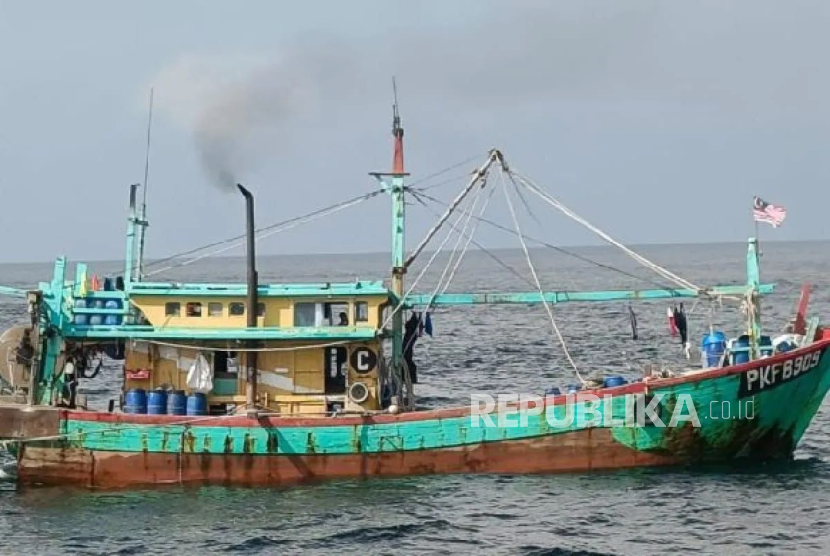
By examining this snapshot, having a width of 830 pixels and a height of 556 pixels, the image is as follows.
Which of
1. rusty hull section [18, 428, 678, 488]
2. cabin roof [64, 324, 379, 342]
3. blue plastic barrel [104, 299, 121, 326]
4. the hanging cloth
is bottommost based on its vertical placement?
rusty hull section [18, 428, 678, 488]

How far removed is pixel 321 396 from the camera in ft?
89.9

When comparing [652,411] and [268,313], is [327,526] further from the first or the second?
[652,411]

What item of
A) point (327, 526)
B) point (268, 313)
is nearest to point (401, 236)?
point (268, 313)

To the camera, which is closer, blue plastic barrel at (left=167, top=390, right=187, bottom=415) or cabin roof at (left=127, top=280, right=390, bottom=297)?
blue plastic barrel at (left=167, top=390, right=187, bottom=415)

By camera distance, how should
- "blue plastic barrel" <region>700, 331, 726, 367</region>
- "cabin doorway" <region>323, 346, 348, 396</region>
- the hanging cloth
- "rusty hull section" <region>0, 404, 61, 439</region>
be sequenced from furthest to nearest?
"cabin doorway" <region>323, 346, 348, 396</region>
the hanging cloth
"blue plastic barrel" <region>700, 331, 726, 367</region>
"rusty hull section" <region>0, 404, 61, 439</region>

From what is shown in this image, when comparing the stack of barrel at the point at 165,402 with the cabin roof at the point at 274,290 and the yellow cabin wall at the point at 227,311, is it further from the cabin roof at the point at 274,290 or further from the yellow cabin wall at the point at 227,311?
the cabin roof at the point at 274,290

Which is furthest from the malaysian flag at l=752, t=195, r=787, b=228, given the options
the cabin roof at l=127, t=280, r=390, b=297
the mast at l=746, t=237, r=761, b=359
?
the cabin roof at l=127, t=280, r=390, b=297

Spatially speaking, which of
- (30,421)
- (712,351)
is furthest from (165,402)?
(712,351)

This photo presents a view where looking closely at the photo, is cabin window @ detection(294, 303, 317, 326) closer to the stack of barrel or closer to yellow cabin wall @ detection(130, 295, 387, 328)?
yellow cabin wall @ detection(130, 295, 387, 328)

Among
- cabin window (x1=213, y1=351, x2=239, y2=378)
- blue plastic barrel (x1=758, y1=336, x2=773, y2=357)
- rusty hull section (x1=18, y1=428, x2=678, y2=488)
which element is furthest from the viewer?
cabin window (x1=213, y1=351, x2=239, y2=378)

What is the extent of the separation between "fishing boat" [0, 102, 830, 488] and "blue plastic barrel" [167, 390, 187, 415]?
0.09ft

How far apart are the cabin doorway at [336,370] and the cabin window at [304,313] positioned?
85cm

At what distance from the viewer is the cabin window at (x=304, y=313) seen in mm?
27234

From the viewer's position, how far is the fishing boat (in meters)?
26.1
